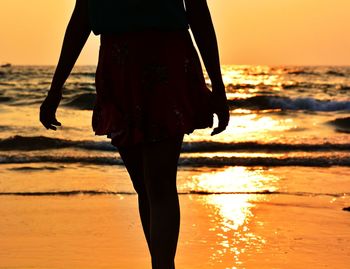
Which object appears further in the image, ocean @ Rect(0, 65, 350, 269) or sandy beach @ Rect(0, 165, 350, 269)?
ocean @ Rect(0, 65, 350, 269)

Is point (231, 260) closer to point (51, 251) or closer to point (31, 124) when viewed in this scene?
point (51, 251)

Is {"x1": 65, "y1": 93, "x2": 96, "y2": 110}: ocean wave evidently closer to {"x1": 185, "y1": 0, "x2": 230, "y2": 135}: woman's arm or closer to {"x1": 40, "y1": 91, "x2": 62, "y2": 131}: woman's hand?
{"x1": 40, "y1": 91, "x2": 62, "y2": 131}: woman's hand

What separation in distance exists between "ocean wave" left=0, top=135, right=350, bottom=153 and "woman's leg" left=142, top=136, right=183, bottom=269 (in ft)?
29.5

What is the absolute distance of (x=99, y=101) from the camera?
2834 mm

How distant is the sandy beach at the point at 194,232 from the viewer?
4.56 metres

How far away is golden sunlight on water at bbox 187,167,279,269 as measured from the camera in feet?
15.8

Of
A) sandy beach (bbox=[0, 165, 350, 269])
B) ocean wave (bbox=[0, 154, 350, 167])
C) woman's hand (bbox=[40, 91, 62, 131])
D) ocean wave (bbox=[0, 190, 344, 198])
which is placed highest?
woman's hand (bbox=[40, 91, 62, 131])

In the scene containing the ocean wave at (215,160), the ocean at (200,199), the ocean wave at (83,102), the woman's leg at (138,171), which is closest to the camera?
the woman's leg at (138,171)

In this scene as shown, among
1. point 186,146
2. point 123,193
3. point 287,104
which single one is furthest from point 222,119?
point 287,104

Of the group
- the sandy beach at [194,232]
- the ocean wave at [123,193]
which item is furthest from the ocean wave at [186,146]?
the sandy beach at [194,232]

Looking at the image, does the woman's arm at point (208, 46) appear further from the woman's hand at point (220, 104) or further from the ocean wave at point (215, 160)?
the ocean wave at point (215, 160)

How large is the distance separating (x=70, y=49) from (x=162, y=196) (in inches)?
25.1

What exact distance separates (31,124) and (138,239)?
10500 mm

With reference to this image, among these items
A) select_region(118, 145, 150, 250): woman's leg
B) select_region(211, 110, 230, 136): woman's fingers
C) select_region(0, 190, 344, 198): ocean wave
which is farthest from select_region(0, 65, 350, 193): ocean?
select_region(211, 110, 230, 136): woman's fingers
